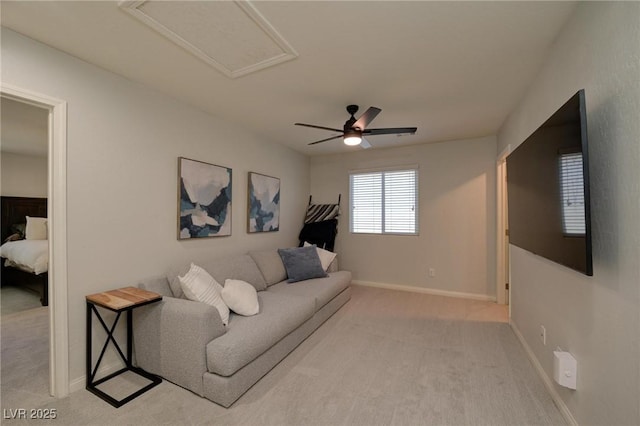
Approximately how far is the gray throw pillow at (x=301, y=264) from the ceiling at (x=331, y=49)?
6.28 feet

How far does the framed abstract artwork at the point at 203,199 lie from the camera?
280cm

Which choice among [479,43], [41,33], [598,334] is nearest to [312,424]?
[598,334]

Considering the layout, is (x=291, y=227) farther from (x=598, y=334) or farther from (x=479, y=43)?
(x=598, y=334)

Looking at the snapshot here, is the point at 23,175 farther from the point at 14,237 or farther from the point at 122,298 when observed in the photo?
the point at 122,298

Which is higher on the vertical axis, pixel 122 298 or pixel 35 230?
pixel 35 230

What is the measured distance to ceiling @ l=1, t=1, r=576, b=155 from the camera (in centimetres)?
155

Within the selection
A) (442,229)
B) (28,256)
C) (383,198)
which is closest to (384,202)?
(383,198)

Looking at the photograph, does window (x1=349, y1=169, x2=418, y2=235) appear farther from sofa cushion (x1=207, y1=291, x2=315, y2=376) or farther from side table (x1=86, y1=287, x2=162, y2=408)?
side table (x1=86, y1=287, x2=162, y2=408)

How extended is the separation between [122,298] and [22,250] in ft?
12.6

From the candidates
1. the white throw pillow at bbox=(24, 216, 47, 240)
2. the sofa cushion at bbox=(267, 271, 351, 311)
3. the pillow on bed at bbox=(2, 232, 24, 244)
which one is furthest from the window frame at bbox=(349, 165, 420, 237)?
the pillow on bed at bbox=(2, 232, 24, 244)

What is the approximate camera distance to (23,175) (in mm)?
5293

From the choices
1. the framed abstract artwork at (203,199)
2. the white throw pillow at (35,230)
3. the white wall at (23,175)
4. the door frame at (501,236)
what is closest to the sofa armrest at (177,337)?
the framed abstract artwork at (203,199)

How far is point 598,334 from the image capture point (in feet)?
4.53

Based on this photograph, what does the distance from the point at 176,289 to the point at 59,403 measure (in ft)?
3.25
